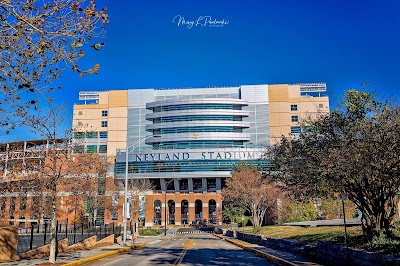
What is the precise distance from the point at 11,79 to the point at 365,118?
1169cm

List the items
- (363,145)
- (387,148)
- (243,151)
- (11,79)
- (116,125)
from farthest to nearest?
(116,125) → (243,151) → (363,145) → (387,148) → (11,79)

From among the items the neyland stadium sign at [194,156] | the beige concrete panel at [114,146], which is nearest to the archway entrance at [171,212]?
the neyland stadium sign at [194,156]

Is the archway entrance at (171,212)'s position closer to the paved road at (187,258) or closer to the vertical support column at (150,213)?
the vertical support column at (150,213)

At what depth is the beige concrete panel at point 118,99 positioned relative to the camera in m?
107

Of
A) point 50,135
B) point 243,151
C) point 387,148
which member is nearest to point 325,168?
point 387,148

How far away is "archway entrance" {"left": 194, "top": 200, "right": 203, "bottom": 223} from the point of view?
93.7 metres

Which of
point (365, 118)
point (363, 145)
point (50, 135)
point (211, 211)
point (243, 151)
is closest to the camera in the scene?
point (363, 145)

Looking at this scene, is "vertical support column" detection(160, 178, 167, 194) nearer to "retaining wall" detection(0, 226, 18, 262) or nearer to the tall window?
the tall window

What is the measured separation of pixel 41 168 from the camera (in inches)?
715

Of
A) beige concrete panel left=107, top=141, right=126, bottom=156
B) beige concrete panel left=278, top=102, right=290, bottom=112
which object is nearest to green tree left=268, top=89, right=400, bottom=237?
beige concrete panel left=278, top=102, right=290, bottom=112

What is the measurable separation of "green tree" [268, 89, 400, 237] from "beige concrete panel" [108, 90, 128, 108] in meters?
94.7

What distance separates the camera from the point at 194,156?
3538 inches

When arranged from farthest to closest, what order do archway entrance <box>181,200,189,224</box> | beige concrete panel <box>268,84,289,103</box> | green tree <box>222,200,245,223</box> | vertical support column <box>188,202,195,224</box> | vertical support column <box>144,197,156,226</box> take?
beige concrete panel <box>268,84,289,103</box>, archway entrance <box>181,200,189,224</box>, vertical support column <box>188,202,195,224</box>, vertical support column <box>144,197,156,226</box>, green tree <box>222,200,245,223</box>

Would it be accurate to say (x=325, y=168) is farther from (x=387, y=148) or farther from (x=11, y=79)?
(x=11, y=79)
